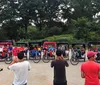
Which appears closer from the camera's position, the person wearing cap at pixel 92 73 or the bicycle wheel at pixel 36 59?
the person wearing cap at pixel 92 73

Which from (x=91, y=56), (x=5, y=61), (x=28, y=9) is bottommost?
(x=5, y=61)

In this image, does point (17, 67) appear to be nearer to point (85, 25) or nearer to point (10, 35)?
point (85, 25)

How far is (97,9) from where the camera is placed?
55.3 m

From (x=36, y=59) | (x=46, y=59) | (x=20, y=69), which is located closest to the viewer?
(x=20, y=69)

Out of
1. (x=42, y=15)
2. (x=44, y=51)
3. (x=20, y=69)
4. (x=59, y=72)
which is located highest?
(x=42, y=15)

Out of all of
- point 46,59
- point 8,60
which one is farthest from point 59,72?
point 46,59

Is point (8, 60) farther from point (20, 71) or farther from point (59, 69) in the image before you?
point (20, 71)

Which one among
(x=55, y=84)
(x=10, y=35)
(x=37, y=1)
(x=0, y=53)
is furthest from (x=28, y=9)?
(x=55, y=84)

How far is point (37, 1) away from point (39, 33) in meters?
5.68

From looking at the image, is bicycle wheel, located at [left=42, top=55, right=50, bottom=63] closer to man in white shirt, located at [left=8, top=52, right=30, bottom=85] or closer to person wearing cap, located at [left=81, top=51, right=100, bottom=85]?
man in white shirt, located at [left=8, top=52, right=30, bottom=85]

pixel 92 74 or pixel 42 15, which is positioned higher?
pixel 42 15

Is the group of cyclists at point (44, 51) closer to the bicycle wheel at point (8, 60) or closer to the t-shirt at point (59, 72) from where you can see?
the bicycle wheel at point (8, 60)

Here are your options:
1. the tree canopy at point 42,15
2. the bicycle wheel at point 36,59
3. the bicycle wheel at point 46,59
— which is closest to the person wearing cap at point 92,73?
the bicycle wheel at point 46,59

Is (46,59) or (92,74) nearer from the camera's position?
(92,74)
